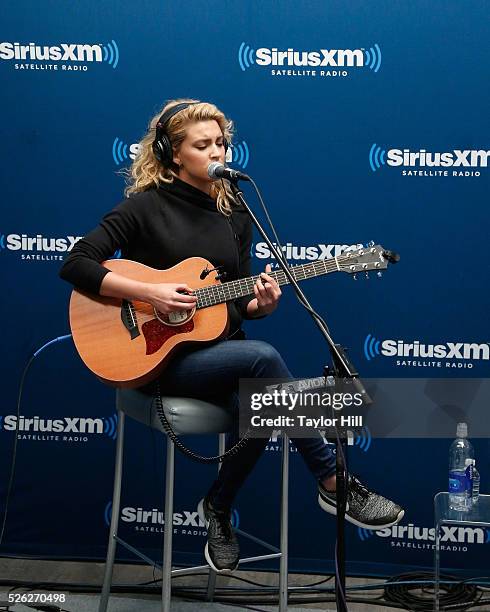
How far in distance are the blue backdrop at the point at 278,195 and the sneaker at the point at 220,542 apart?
0.76 metres

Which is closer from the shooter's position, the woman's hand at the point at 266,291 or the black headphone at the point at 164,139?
the woman's hand at the point at 266,291

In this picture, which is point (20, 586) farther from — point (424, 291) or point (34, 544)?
point (424, 291)

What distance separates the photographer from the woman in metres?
2.78

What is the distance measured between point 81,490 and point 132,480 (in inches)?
8.3

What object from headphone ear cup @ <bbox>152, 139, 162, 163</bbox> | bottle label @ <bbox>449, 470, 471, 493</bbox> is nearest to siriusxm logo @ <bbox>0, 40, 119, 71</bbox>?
headphone ear cup @ <bbox>152, 139, 162, 163</bbox>

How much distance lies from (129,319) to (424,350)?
123 cm

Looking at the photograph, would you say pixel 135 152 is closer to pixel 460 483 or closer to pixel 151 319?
pixel 151 319

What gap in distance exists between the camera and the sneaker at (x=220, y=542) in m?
2.83

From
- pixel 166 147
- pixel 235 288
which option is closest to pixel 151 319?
pixel 235 288

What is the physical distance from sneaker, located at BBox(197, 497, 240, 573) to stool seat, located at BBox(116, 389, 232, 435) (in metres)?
0.29

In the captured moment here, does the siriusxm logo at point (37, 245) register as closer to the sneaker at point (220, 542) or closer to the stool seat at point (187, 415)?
the stool seat at point (187, 415)

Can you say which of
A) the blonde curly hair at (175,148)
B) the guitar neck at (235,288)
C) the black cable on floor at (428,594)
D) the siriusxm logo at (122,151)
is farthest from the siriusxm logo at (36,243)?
the black cable on floor at (428,594)

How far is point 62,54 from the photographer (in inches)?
142

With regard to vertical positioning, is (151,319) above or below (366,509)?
above
